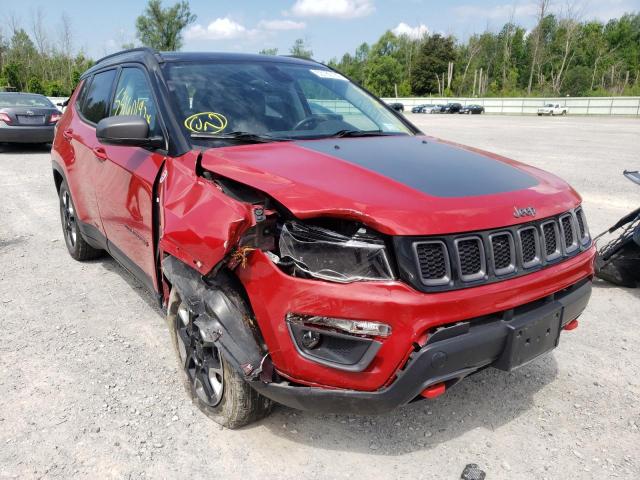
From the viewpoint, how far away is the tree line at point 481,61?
60.9 m

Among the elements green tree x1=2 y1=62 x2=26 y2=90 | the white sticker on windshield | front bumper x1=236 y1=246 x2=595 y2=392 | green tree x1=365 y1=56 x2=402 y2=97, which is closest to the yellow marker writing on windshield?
front bumper x1=236 y1=246 x2=595 y2=392

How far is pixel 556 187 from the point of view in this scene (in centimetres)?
270

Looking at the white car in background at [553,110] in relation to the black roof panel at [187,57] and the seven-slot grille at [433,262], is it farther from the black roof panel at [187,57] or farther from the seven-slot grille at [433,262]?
the seven-slot grille at [433,262]

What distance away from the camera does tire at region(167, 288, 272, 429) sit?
2.49 m

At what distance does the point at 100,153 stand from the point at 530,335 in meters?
3.06

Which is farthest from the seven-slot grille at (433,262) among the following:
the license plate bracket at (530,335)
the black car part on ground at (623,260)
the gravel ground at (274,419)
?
the black car part on ground at (623,260)

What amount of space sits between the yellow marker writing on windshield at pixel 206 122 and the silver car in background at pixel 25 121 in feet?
37.1

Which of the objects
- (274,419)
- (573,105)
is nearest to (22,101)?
(274,419)

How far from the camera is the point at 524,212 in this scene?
2.31 m

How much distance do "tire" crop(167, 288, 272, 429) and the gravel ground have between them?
10 cm

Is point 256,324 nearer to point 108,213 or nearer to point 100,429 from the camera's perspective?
point 100,429

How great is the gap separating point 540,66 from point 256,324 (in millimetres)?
79909

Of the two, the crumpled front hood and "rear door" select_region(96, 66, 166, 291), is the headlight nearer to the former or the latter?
the crumpled front hood

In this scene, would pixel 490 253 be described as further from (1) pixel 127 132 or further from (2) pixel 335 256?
(1) pixel 127 132
